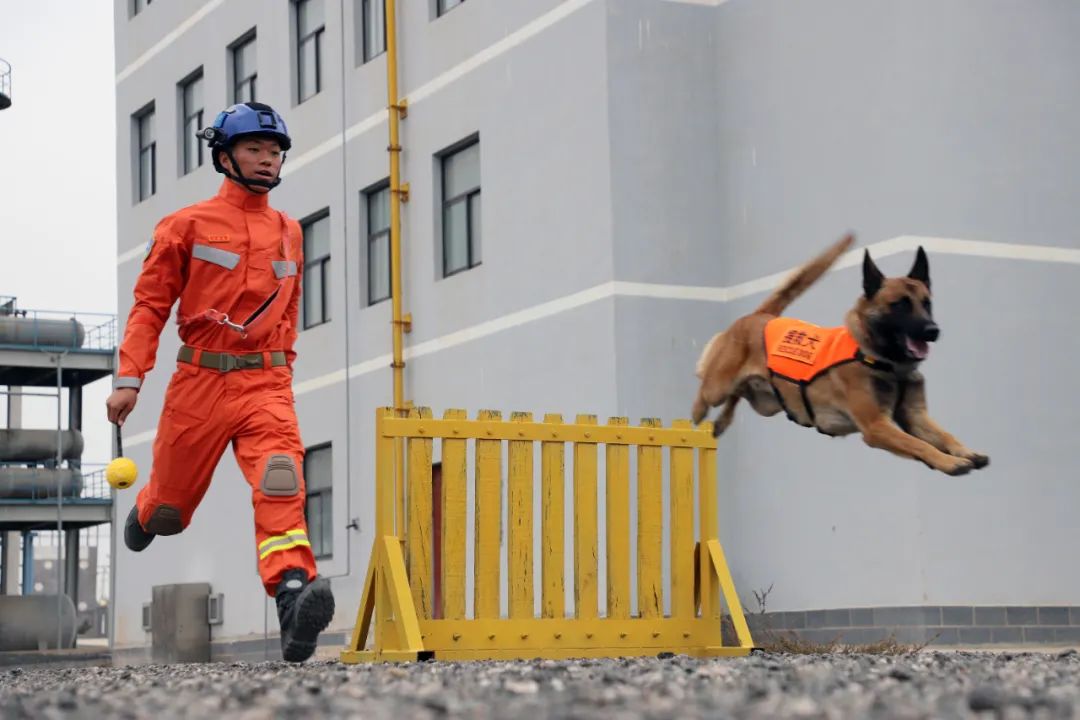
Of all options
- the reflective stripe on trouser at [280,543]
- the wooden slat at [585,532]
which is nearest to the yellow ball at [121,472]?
the reflective stripe on trouser at [280,543]

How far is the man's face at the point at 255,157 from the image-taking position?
831 centimetres

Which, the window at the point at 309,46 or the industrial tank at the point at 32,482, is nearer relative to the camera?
the window at the point at 309,46

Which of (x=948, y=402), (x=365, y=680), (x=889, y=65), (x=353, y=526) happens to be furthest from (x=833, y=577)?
(x=365, y=680)

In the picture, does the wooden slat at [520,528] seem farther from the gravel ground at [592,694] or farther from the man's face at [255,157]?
the gravel ground at [592,694]

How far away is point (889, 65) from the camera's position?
1538cm

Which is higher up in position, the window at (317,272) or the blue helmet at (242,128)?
the window at (317,272)

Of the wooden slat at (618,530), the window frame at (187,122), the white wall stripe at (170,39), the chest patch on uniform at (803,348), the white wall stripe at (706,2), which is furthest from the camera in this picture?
the window frame at (187,122)

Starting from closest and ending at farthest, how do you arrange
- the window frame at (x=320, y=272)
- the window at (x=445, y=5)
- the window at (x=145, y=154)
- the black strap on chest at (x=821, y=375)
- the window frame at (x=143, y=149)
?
the black strap on chest at (x=821, y=375) < the window at (x=445, y=5) < the window frame at (x=320, y=272) < the window frame at (x=143, y=149) < the window at (x=145, y=154)

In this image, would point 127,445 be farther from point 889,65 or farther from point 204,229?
point 204,229

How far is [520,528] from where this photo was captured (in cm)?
904

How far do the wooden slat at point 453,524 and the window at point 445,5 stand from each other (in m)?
11.7

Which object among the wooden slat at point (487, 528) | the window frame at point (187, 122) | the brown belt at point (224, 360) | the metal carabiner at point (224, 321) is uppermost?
the window frame at point (187, 122)

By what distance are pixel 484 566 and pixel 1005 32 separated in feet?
28.6

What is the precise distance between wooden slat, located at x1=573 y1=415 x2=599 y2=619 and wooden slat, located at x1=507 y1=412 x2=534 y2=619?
0.25 meters
